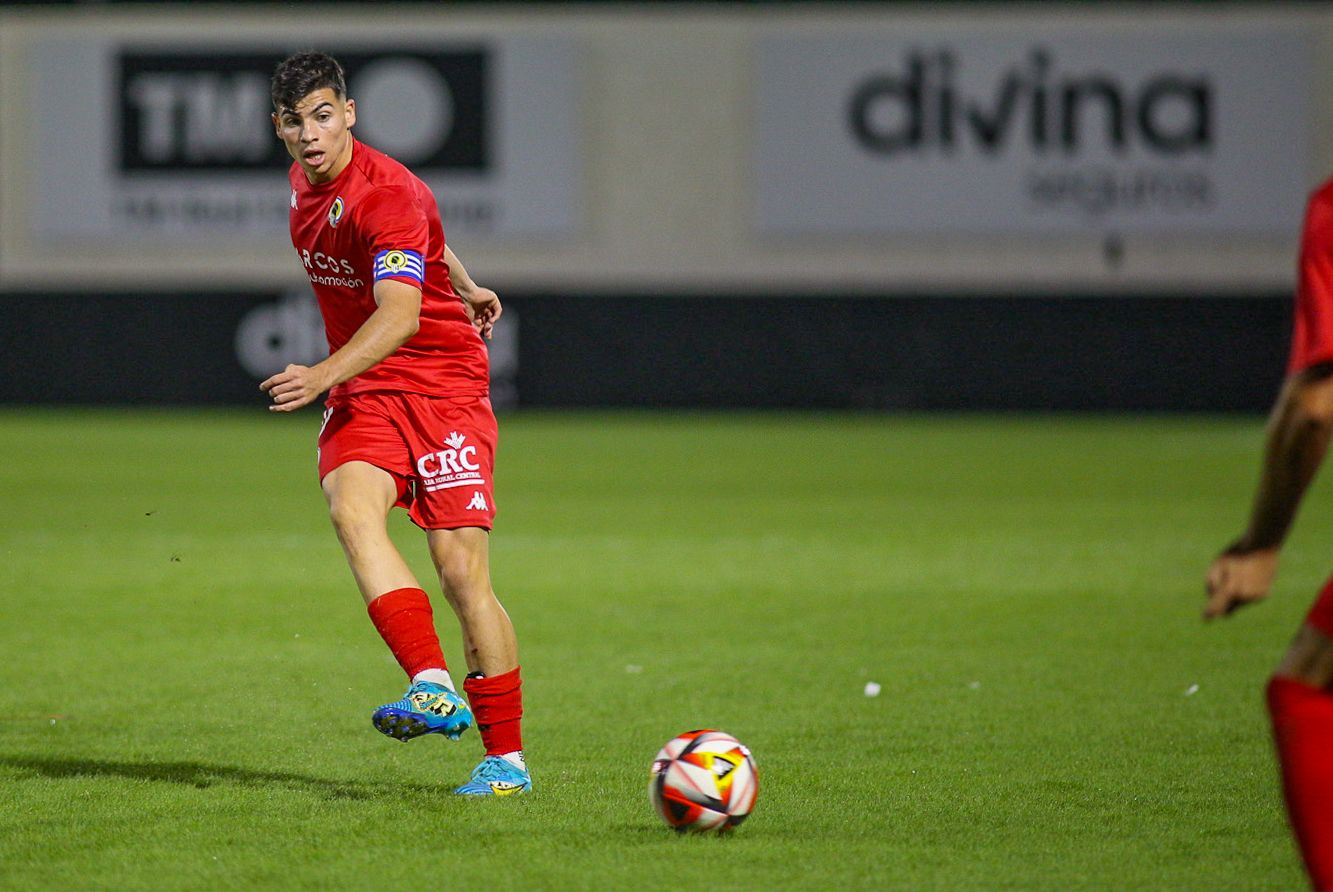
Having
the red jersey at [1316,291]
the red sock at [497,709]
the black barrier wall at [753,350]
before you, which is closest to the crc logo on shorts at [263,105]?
the black barrier wall at [753,350]

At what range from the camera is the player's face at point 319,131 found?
511 centimetres

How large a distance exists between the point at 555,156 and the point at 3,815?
74.6ft

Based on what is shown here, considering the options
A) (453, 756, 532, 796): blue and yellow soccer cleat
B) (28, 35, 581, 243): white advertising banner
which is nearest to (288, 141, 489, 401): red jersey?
(453, 756, 532, 796): blue and yellow soccer cleat

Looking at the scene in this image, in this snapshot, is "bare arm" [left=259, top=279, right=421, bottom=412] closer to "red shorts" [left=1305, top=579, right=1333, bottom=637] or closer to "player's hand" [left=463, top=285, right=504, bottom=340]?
"player's hand" [left=463, top=285, right=504, bottom=340]

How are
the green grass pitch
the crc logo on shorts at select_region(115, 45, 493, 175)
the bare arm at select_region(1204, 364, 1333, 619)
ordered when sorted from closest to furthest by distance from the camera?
the bare arm at select_region(1204, 364, 1333, 619), the green grass pitch, the crc logo on shorts at select_region(115, 45, 493, 175)

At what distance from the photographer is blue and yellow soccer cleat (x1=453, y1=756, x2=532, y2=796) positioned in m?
5.11

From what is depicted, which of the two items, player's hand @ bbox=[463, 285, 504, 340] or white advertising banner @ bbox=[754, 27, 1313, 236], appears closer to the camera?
player's hand @ bbox=[463, 285, 504, 340]

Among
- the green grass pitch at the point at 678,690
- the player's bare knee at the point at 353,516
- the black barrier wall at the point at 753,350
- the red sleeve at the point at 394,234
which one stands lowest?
the black barrier wall at the point at 753,350

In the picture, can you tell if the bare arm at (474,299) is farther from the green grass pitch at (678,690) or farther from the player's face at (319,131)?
the green grass pitch at (678,690)

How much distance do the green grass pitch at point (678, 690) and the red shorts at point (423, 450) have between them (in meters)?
0.79

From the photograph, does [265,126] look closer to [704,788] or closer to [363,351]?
[363,351]

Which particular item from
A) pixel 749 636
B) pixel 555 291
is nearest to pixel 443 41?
pixel 555 291

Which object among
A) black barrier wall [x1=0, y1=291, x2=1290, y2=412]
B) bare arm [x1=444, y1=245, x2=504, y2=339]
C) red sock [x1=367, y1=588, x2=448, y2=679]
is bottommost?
black barrier wall [x1=0, y1=291, x2=1290, y2=412]

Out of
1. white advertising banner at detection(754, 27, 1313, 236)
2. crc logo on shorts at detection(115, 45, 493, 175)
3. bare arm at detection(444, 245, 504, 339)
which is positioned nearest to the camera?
bare arm at detection(444, 245, 504, 339)
